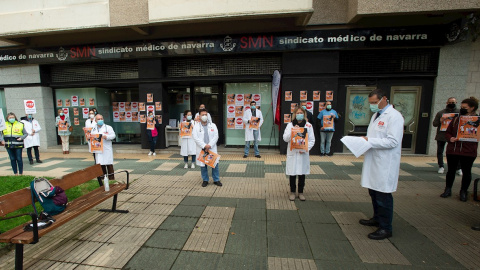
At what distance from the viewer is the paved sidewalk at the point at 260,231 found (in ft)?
9.45

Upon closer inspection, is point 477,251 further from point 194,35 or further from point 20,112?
point 20,112

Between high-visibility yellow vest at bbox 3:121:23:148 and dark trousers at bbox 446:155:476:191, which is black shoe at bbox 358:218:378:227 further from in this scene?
high-visibility yellow vest at bbox 3:121:23:148

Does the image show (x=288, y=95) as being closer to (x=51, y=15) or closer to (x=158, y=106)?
(x=158, y=106)

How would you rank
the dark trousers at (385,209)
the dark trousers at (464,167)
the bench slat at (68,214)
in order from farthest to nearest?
the dark trousers at (464,167), the dark trousers at (385,209), the bench slat at (68,214)

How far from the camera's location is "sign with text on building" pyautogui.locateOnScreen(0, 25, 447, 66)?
796 centimetres

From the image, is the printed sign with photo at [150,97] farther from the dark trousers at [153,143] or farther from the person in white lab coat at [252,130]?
the person in white lab coat at [252,130]

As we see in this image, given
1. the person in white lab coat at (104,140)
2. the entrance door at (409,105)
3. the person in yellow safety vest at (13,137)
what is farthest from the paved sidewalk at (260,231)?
the person in yellow safety vest at (13,137)

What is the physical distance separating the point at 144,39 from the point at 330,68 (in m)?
7.32

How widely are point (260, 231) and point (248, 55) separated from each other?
729cm

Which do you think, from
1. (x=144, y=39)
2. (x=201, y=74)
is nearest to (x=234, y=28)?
(x=201, y=74)

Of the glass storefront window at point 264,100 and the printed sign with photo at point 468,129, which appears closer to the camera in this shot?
the printed sign with photo at point 468,129

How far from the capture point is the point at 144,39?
934 cm

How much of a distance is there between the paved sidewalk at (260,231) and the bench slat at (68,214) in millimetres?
459

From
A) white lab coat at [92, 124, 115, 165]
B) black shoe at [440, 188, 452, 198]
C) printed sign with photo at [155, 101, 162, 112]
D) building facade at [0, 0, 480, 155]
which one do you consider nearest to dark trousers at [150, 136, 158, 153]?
building facade at [0, 0, 480, 155]
